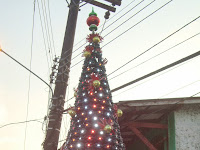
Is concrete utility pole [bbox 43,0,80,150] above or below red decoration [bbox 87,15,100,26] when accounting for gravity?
below

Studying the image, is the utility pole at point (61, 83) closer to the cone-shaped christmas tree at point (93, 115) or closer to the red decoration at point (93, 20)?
the red decoration at point (93, 20)

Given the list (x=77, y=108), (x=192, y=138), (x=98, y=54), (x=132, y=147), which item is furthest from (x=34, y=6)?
(x=132, y=147)

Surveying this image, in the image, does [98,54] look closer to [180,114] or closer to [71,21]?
[71,21]

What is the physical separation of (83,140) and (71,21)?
4.25 metres

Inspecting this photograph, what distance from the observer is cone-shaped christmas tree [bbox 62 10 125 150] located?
4230 millimetres

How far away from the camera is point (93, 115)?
14.7 ft

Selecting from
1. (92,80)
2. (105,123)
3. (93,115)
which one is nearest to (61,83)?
(92,80)

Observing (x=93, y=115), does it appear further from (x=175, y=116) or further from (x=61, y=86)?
(x=175, y=116)

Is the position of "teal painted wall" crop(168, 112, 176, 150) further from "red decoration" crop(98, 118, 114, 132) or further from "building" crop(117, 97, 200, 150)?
"red decoration" crop(98, 118, 114, 132)

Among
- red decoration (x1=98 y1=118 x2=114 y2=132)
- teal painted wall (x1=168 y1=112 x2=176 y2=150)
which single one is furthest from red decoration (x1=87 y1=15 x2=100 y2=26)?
teal painted wall (x1=168 y1=112 x2=176 y2=150)

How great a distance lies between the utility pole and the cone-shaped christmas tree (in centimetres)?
118

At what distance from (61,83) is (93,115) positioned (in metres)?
2.21

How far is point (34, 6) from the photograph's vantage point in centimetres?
765

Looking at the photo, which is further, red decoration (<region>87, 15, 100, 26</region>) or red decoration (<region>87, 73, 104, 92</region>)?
red decoration (<region>87, 15, 100, 26</region>)
